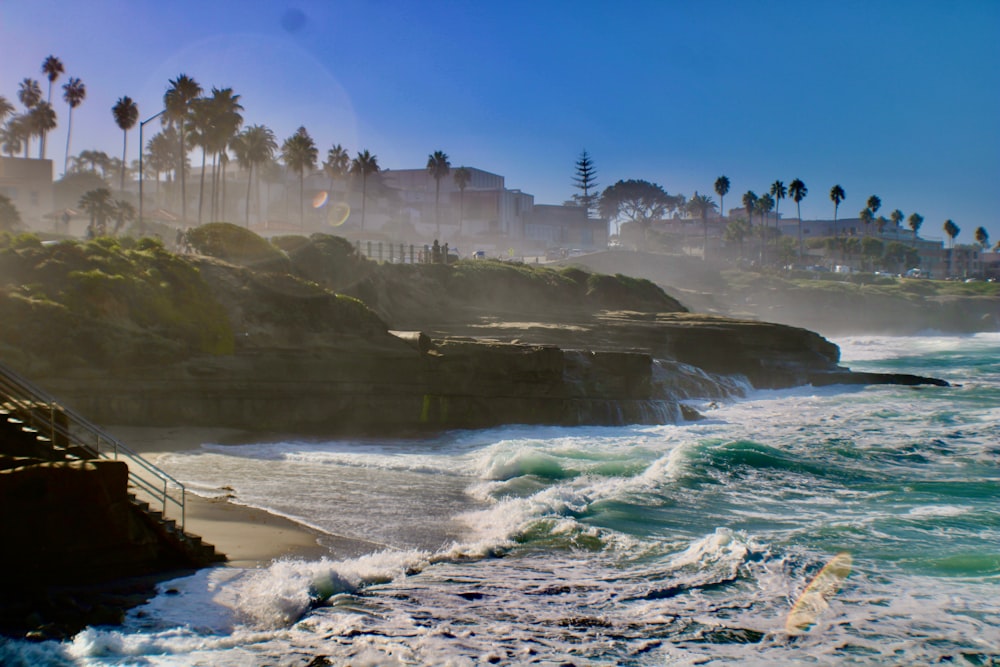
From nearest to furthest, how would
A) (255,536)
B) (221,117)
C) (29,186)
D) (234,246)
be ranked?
(255,536)
(234,246)
(221,117)
(29,186)

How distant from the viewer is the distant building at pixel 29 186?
73.2m

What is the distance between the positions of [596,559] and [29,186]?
78168 millimetres

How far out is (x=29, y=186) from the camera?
75.1 meters

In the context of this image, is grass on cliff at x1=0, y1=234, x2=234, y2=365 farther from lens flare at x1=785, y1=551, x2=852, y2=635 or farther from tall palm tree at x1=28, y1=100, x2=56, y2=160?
tall palm tree at x1=28, y1=100, x2=56, y2=160

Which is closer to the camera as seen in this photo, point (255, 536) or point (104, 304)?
point (255, 536)

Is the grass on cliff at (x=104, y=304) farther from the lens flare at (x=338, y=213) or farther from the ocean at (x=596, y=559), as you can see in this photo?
the lens flare at (x=338, y=213)

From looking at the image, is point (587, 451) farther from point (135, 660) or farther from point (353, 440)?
point (135, 660)

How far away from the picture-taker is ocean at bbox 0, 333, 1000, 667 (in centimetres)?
929

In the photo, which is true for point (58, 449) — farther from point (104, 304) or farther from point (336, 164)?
point (336, 164)

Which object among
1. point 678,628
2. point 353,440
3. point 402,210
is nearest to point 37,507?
point 678,628

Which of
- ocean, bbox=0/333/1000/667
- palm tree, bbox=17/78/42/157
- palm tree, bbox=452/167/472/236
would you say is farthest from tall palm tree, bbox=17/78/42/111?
ocean, bbox=0/333/1000/667

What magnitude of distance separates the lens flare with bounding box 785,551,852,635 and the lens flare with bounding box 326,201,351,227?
2922 inches

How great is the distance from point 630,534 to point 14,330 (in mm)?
16508

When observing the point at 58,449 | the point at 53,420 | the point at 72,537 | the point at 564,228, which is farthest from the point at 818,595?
the point at 564,228
